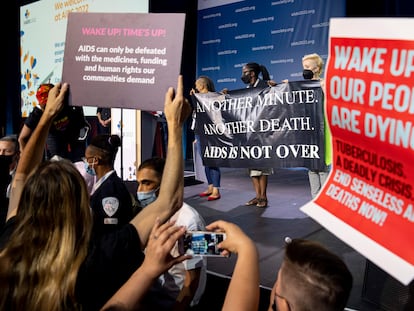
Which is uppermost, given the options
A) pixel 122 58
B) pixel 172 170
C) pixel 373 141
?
pixel 122 58

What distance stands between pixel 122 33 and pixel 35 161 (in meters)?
0.60

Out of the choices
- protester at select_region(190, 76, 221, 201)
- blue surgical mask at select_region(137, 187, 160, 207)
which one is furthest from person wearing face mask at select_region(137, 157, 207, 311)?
protester at select_region(190, 76, 221, 201)

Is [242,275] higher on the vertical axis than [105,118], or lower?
higher

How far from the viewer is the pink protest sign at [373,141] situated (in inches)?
37.6

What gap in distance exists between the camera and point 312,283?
3.54 ft

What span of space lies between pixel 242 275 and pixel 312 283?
0.17 m

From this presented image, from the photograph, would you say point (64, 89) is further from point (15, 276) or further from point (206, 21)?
point (206, 21)

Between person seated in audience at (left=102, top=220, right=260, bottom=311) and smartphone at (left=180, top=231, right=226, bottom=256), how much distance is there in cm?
5

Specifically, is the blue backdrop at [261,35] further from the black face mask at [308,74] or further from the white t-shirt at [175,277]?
the white t-shirt at [175,277]

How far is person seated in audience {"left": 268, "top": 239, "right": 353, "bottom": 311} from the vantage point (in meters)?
1.07

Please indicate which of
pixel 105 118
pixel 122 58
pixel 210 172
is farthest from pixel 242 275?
pixel 105 118

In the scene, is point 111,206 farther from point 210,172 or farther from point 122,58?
point 210,172

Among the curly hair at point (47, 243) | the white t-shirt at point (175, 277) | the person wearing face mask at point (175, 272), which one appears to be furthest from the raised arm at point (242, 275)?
the white t-shirt at point (175, 277)

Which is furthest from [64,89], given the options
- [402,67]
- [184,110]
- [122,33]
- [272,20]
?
[272,20]
